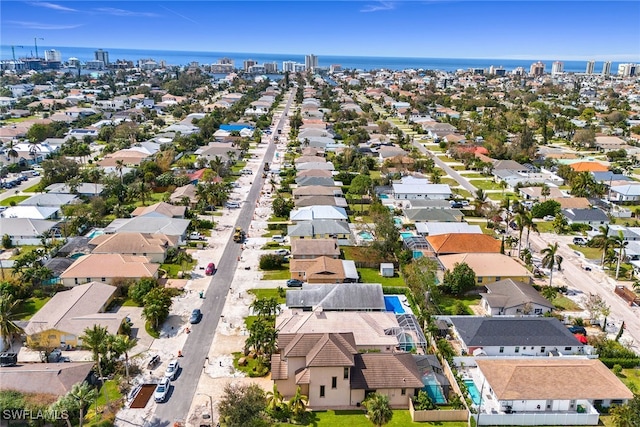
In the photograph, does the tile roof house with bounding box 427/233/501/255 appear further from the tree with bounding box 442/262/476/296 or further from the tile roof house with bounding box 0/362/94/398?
the tile roof house with bounding box 0/362/94/398

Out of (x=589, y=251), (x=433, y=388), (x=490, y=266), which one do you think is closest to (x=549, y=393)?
(x=433, y=388)

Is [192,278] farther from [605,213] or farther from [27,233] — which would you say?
[605,213]

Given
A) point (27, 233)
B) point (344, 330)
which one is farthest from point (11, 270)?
point (344, 330)

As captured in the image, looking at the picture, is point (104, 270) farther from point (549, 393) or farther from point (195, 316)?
point (549, 393)

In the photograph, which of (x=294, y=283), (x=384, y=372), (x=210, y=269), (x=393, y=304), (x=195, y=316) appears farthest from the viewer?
(x=210, y=269)

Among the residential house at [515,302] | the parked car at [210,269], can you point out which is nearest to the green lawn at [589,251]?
the residential house at [515,302]
